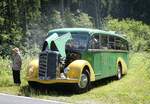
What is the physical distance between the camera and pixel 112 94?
17.0 metres

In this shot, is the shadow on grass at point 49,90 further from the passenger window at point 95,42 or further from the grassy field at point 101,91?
the passenger window at point 95,42

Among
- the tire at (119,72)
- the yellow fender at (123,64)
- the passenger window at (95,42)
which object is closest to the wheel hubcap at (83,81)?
the passenger window at (95,42)

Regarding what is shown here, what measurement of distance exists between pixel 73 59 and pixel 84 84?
3.67 ft

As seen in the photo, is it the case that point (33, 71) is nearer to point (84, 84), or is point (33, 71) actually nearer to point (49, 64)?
point (49, 64)

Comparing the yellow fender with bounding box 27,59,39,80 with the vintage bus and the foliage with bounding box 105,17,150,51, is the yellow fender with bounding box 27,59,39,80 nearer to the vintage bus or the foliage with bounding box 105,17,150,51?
the vintage bus

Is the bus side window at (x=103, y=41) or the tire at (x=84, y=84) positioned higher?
the bus side window at (x=103, y=41)

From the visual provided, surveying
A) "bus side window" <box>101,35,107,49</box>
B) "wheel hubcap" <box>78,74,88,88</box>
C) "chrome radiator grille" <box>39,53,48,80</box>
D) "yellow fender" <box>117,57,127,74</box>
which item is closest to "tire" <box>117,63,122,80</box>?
"yellow fender" <box>117,57,127,74</box>

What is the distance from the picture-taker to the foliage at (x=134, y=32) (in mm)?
41931

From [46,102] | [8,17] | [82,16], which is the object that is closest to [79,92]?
[46,102]

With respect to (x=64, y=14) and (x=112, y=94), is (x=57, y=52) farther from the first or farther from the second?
(x=64, y=14)

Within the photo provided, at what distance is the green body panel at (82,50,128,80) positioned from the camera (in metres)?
18.4

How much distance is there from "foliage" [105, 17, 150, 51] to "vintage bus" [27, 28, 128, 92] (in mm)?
21051

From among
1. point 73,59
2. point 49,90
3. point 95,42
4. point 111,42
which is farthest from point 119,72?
point 49,90

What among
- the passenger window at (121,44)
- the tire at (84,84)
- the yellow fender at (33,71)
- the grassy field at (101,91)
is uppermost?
the passenger window at (121,44)
